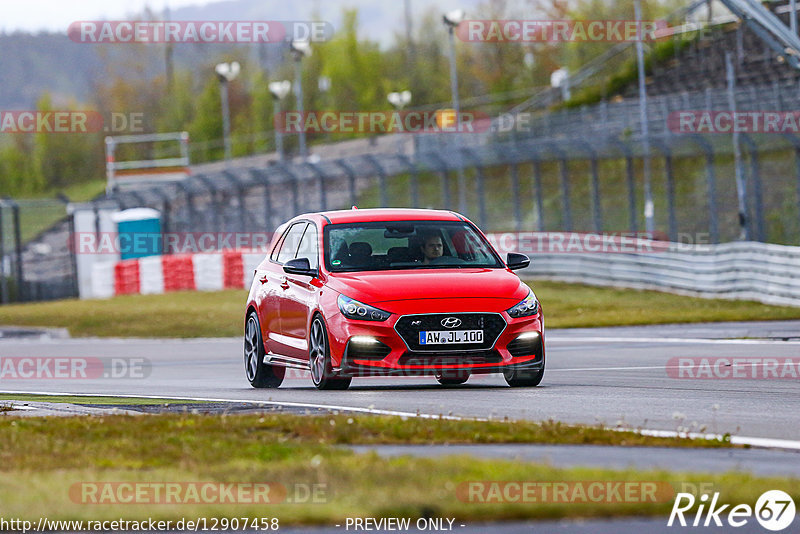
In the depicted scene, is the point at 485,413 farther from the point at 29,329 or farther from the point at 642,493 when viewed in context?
the point at 29,329

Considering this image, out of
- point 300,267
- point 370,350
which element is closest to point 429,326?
point 370,350

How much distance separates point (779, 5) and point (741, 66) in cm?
294

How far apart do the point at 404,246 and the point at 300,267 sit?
36.0 inches

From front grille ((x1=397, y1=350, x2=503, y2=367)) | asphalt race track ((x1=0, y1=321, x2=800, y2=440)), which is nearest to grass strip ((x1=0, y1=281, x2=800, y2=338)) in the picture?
asphalt race track ((x1=0, y1=321, x2=800, y2=440))

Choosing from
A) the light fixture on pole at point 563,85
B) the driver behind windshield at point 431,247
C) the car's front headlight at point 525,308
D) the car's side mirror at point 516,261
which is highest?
the light fixture on pole at point 563,85

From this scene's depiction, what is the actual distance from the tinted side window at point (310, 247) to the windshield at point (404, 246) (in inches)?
5.2

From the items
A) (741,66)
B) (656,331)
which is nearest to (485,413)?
(656,331)

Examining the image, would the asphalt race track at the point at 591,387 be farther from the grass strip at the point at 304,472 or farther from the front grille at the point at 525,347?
the grass strip at the point at 304,472

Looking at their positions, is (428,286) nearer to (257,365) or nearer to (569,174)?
(257,365)

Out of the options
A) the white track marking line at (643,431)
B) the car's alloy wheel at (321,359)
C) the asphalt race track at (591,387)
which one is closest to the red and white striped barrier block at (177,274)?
the asphalt race track at (591,387)

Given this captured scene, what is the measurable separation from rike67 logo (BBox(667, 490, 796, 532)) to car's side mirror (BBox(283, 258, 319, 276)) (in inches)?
273

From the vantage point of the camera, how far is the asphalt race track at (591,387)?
34.2 ft

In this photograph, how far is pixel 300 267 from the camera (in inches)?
524

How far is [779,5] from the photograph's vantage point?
185 feet
